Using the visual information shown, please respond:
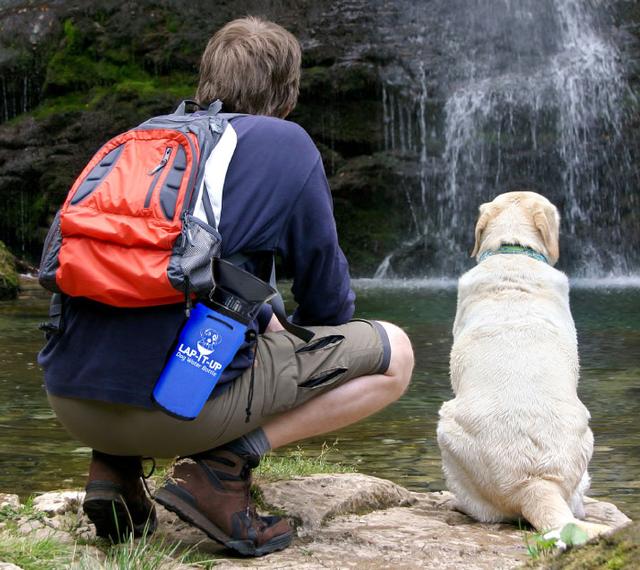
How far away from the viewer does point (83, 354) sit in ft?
9.52

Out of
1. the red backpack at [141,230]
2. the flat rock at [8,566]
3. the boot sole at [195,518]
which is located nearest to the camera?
the flat rock at [8,566]

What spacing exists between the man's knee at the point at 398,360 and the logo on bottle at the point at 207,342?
72 cm

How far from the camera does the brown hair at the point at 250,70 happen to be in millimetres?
3254

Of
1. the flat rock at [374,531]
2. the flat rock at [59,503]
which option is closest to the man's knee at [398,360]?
the flat rock at [374,531]

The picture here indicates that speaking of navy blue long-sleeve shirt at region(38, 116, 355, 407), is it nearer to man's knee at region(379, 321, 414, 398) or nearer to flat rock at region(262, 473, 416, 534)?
man's knee at region(379, 321, 414, 398)

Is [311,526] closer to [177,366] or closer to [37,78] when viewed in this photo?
[177,366]

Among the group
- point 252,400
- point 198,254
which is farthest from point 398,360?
point 198,254

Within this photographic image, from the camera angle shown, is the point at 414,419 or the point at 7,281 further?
the point at 7,281

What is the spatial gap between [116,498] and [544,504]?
1437mm

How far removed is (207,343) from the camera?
9.34ft

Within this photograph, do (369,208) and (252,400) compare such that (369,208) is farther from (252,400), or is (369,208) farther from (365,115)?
(252,400)

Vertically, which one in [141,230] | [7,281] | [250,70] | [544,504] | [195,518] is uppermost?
[250,70]

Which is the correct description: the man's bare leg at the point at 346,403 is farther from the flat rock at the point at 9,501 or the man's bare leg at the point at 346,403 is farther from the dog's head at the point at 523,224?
the dog's head at the point at 523,224

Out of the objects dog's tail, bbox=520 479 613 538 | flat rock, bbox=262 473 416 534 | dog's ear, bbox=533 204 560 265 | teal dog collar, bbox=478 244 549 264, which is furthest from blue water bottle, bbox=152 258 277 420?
dog's ear, bbox=533 204 560 265
